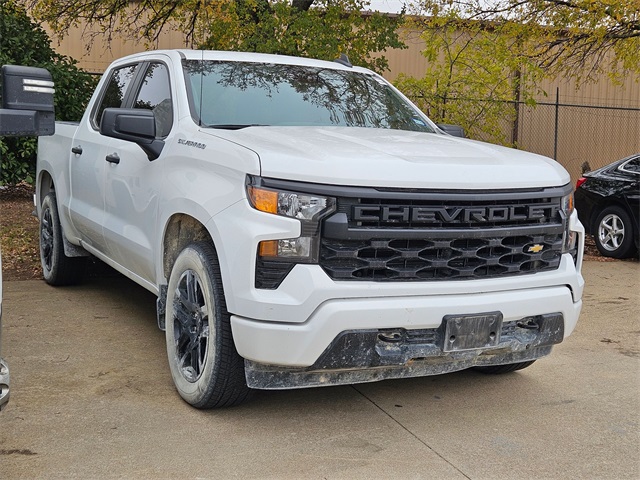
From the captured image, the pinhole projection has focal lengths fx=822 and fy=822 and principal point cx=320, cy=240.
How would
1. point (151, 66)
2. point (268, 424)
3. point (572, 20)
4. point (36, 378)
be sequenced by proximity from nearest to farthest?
point (268, 424) < point (36, 378) < point (151, 66) < point (572, 20)

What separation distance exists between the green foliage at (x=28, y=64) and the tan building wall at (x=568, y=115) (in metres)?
4.44

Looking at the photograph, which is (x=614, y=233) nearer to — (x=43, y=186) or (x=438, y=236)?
(x=43, y=186)

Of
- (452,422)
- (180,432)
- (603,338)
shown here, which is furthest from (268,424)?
(603,338)

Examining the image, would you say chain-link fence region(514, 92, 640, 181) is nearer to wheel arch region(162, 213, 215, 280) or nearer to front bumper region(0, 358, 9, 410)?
wheel arch region(162, 213, 215, 280)

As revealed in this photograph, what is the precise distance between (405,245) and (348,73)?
7.62 feet

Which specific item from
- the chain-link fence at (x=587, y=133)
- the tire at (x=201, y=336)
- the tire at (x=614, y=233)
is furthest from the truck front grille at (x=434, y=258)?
the chain-link fence at (x=587, y=133)

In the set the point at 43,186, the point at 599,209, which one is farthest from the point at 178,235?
the point at 599,209

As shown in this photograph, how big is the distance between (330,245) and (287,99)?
169 centimetres

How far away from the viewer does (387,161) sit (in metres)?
3.87

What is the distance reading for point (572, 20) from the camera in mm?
11430

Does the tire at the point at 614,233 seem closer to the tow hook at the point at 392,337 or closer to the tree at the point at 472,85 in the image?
the tree at the point at 472,85

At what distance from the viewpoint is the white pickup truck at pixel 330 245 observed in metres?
3.75

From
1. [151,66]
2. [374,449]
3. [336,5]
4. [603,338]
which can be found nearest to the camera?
[374,449]

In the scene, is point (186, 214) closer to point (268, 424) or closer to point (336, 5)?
Answer: point (268, 424)
